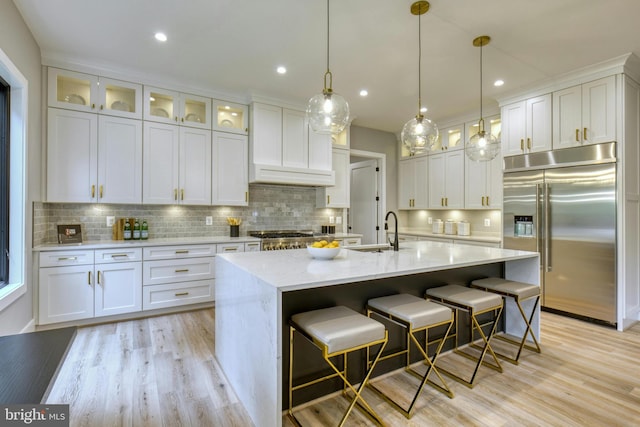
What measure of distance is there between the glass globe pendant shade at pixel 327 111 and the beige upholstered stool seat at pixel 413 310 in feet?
4.40

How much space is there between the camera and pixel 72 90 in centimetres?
354

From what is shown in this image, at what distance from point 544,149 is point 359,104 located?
2472mm

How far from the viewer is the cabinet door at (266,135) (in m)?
4.37

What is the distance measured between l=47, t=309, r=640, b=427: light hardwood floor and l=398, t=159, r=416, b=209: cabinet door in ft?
11.3

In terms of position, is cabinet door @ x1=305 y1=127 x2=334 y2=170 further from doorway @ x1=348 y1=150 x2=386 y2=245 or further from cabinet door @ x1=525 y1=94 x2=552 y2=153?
cabinet door @ x1=525 y1=94 x2=552 y2=153

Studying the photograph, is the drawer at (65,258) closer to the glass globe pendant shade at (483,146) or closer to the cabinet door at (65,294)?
the cabinet door at (65,294)

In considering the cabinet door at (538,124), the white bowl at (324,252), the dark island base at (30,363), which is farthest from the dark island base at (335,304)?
the cabinet door at (538,124)

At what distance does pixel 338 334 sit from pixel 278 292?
1.24 feet

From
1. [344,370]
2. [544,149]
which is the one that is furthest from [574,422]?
[544,149]


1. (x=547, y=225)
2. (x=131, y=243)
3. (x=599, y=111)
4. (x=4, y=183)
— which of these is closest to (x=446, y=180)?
(x=547, y=225)

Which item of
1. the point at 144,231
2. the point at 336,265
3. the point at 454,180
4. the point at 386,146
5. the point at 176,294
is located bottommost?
the point at 176,294

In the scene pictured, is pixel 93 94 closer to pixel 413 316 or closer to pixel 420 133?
pixel 420 133

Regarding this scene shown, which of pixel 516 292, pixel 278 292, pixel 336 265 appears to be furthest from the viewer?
pixel 516 292

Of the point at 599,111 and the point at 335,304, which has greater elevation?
the point at 599,111
